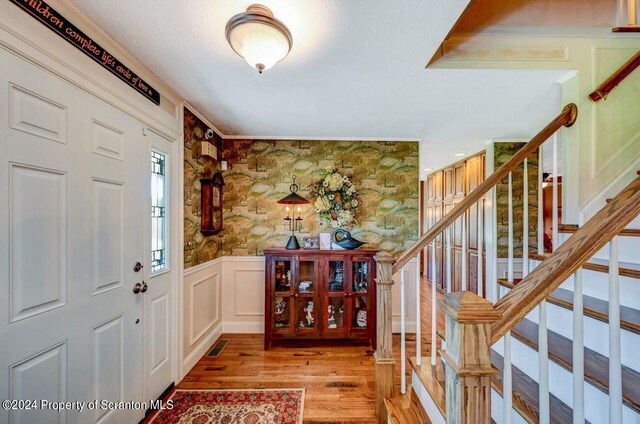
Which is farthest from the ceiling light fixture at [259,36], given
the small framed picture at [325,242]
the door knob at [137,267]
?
the small framed picture at [325,242]

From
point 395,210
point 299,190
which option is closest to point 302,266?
point 299,190

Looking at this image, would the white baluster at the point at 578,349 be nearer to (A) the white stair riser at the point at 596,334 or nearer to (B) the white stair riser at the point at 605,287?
(A) the white stair riser at the point at 596,334

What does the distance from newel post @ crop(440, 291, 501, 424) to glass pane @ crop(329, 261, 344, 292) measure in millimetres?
2214

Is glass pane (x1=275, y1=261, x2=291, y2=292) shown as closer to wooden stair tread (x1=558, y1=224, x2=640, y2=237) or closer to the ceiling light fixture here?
the ceiling light fixture

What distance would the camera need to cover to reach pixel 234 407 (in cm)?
202

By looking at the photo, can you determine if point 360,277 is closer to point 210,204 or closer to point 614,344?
point 210,204

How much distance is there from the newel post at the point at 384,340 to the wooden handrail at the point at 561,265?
1111 millimetres

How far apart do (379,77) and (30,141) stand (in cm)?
197

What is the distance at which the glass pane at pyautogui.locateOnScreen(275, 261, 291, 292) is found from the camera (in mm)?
2969

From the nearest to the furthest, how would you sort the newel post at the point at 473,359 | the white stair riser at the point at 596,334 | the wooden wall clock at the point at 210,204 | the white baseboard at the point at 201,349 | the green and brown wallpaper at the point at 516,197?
the newel post at the point at 473,359
the white stair riser at the point at 596,334
the white baseboard at the point at 201,349
the wooden wall clock at the point at 210,204
the green and brown wallpaper at the point at 516,197

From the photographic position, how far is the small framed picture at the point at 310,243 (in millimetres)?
3188

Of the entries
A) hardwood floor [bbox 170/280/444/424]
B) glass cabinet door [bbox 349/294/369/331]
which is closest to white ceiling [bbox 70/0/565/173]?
glass cabinet door [bbox 349/294/369/331]

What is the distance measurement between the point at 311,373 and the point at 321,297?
729mm

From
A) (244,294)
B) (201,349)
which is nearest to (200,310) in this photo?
(201,349)
